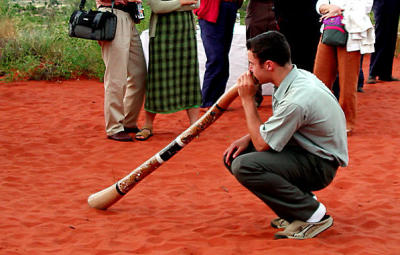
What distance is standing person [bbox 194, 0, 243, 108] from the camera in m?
6.08

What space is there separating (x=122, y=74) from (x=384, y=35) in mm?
4431

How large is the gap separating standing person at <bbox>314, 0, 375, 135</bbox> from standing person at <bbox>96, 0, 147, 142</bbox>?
165 centimetres

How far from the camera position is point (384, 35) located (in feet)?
26.7

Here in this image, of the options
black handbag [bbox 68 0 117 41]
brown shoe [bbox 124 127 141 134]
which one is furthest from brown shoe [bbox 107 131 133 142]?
black handbag [bbox 68 0 117 41]

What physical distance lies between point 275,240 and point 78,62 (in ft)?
20.1

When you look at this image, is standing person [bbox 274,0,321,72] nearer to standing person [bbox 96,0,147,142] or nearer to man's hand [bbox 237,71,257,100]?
standing person [bbox 96,0,147,142]

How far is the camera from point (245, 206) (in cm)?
380

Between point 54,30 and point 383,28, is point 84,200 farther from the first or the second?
point 54,30

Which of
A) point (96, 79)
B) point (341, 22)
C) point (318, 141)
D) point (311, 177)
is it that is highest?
point (341, 22)

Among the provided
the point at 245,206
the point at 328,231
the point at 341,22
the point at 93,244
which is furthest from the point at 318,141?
the point at 341,22

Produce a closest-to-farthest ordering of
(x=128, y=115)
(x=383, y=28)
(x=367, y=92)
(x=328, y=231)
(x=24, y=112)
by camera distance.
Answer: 1. (x=328, y=231)
2. (x=128, y=115)
3. (x=24, y=112)
4. (x=367, y=92)
5. (x=383, y=28)

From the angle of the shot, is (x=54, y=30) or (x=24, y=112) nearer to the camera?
(x=24, y=112)

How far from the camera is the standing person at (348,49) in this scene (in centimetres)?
504

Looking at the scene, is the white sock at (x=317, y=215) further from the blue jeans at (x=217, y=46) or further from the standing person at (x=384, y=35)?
the standing person at (x=384, y=35)
